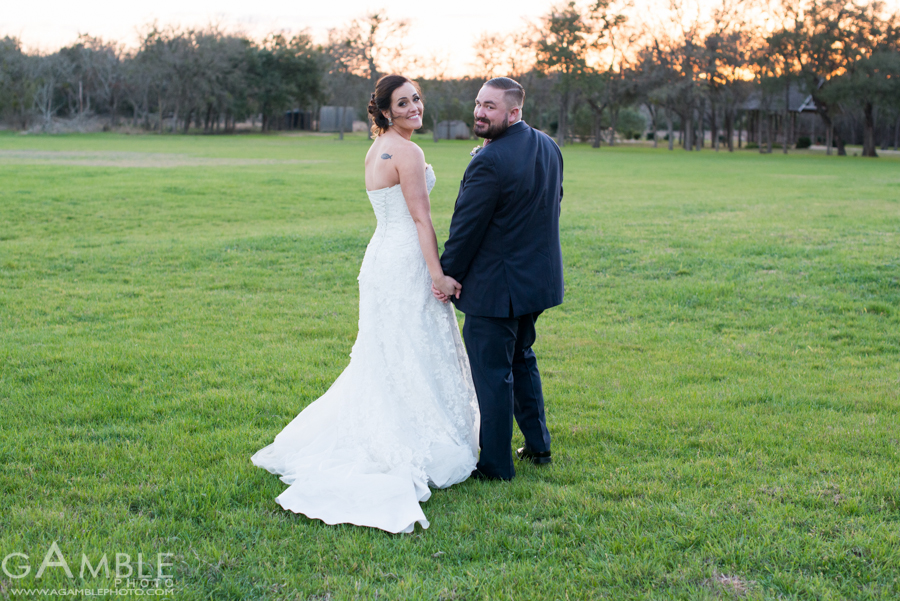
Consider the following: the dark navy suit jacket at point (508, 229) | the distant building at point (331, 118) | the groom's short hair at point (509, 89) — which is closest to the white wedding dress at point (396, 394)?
the dark navy suit jacket at point (508, 229)

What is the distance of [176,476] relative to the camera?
3916 millimetres

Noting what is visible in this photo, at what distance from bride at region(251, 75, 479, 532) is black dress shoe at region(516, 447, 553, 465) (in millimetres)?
342

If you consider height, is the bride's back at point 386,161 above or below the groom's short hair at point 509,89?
below

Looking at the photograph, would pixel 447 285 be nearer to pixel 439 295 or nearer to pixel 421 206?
pixel 439 295

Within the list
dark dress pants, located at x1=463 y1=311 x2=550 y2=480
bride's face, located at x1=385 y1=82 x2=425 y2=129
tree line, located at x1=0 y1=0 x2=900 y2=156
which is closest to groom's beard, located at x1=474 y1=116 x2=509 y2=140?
bride's face, located at x1=385 y1=82 x2=425 y2=129

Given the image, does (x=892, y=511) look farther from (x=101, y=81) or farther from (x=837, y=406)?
(x=101, y=81)

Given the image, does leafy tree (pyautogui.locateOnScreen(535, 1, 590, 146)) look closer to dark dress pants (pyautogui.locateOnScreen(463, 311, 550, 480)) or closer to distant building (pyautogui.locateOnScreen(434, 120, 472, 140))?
distant building (pyautogui.locateOnScreen(434, 120, 472, 140))

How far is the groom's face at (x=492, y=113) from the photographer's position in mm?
3699

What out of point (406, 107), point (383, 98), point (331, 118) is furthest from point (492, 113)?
point (331, 118)

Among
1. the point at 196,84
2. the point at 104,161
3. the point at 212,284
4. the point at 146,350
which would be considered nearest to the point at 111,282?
the point at 212,284

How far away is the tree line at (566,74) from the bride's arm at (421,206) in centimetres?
5004

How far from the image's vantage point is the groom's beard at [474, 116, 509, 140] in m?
3.75

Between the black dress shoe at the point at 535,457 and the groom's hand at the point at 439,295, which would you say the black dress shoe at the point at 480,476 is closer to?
the black dress shoe at the point at 535,457

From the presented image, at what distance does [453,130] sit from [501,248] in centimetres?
7742
